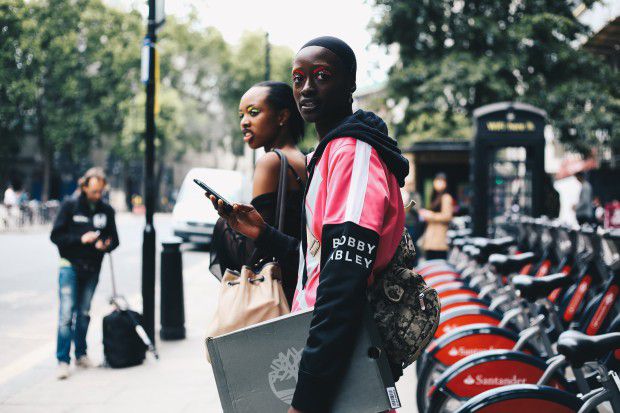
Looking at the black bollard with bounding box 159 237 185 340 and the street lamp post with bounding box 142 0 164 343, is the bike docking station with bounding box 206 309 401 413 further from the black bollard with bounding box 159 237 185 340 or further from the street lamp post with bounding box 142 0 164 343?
the black bollard with bounding box 159 237 185 340

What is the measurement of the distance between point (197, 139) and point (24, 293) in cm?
3685

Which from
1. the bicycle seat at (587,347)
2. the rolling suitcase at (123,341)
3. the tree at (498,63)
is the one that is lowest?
the rolling suitcase at (123,341)

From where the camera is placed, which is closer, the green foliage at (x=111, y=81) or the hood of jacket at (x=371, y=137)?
the hood of jacket at (x=371, y=137)

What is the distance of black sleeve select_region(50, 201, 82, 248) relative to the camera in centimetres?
581

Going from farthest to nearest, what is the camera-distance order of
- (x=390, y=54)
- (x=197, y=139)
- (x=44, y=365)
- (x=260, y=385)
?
(x=197, y=139) → (x=390, y=54) → (x=44, y=365) → (x=260, y=385)

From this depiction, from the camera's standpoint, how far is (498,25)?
19.4 meters

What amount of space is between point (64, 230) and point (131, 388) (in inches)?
64.4

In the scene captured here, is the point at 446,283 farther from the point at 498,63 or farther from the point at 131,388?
the point at 498,63

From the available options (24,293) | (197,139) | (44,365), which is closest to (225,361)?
(44,365)

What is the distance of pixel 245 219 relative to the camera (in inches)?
81.7

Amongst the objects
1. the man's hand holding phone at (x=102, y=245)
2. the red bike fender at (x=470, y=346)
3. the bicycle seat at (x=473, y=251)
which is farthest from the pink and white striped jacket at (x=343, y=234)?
the man's hand holding phone at (x=102, y=245)

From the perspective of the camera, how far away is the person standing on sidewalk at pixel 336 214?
1.57 meters

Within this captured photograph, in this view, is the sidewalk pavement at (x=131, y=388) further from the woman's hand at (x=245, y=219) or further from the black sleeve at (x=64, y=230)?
the woman's hand at (x=245, y=219)

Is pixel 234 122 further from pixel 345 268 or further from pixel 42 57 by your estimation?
pixel 345 268
